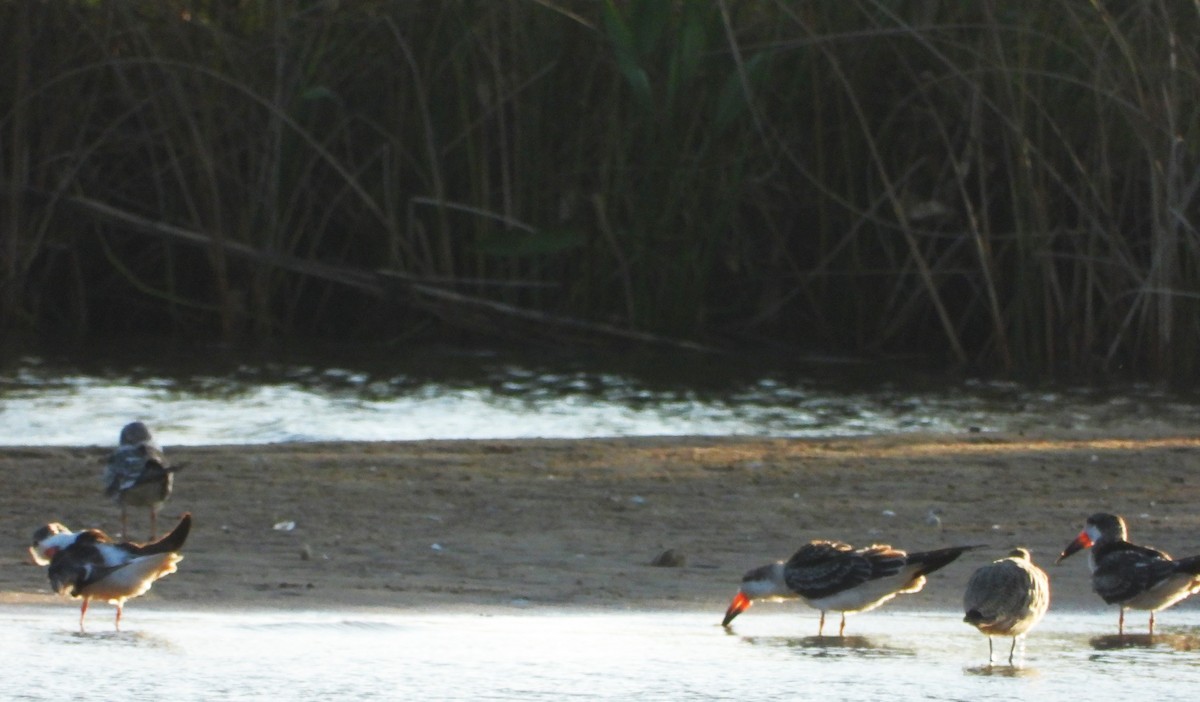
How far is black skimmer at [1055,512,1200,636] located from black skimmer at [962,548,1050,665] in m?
0.43

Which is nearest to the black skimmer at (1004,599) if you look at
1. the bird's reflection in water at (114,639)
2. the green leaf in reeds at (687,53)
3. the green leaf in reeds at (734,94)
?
the bird's reflection in water at (114,639)

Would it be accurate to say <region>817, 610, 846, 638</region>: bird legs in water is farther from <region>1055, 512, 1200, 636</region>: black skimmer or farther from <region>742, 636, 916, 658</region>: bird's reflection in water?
<region>1055, 512, 1200, 636</region>: black skimmer

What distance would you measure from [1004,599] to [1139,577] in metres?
0.68

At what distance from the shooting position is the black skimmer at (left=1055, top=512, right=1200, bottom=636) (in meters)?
5.70

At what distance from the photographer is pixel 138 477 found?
6.69 meters

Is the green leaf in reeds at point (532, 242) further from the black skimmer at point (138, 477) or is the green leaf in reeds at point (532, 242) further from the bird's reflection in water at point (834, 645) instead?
the bird's reflection in water at point (834, 645)

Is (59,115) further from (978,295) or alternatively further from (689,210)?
(978,295)

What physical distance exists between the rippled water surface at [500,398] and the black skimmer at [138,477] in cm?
218

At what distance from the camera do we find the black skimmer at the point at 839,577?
18.7 feet

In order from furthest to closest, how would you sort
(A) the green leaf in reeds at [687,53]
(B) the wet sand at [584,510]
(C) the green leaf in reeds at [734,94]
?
(A) the green leaf in reeds at [687,53], (C) the green leaf in reeds at [734,94], (B) the wet sand at [584,510]

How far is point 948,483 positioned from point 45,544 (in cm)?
356

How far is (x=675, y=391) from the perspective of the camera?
36.3 ft

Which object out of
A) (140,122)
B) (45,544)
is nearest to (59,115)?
(140,122)

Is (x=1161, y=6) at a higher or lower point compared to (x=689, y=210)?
higher
